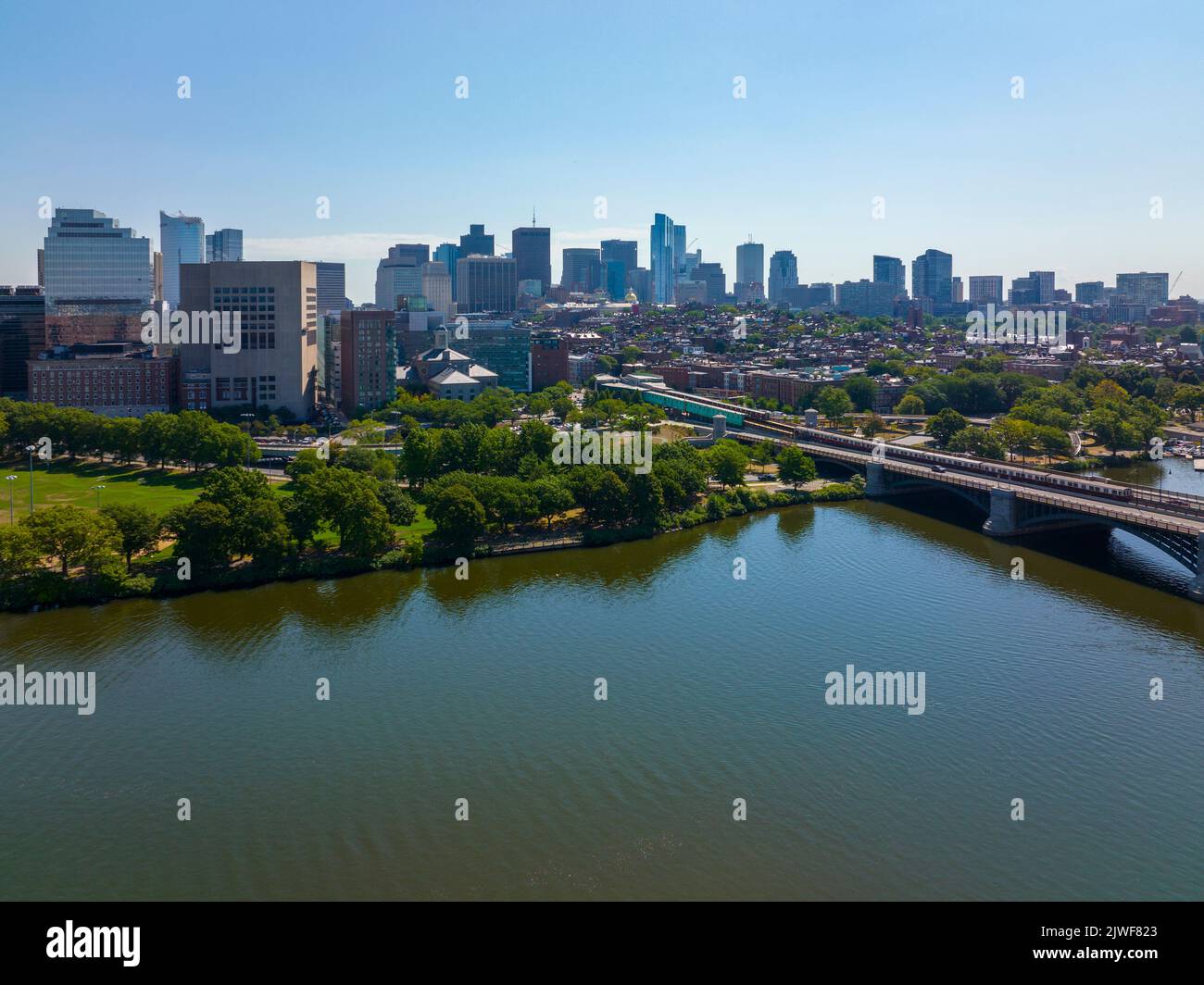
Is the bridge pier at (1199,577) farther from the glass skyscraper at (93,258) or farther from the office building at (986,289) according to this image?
the office building at (986,289)

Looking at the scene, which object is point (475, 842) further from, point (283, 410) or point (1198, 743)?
point (283, 410)

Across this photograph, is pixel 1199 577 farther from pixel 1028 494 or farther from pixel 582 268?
pixel 582 268

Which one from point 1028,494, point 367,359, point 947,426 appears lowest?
point 1028,494

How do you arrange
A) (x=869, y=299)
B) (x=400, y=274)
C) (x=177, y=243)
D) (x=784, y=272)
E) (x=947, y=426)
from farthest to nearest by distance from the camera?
(x=784, y=272), (x=869, y=299), (x=400, y=274), (x=177, y=243), (x=947, y=426)

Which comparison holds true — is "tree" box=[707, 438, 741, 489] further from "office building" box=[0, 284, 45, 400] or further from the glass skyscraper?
the glass skyscraper

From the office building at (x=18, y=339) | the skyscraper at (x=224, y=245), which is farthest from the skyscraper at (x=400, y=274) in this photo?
the office building at (x=18, y=339)

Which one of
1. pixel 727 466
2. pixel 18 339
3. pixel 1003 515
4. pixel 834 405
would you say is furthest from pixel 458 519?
pixel 18 339

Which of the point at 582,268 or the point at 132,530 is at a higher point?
the point at 582,268
